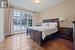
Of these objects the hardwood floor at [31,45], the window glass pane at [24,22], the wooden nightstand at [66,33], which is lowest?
→ the hardwood floor at [31,45]

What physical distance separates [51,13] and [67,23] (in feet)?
5.92

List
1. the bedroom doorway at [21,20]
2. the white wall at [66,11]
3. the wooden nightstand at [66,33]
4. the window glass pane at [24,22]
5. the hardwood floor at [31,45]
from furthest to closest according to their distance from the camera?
the window glass pane at [24,22] < the bedroom doorway at [21,20] < the white wall at [66,11] < the wooden nightstand at [66,33] < the hardwood floor at [31,45]

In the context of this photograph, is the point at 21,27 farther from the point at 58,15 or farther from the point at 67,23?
the point at 67,23

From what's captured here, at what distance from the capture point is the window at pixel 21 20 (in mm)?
6770

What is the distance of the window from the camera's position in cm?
677

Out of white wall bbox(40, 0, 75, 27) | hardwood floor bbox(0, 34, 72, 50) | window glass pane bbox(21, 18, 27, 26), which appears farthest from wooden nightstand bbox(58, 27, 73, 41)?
window glass pane bbox(21, 18, 27, 26)

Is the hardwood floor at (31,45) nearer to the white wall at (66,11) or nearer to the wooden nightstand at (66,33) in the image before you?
the wooden nightstand at (66,33)

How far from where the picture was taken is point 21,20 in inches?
283

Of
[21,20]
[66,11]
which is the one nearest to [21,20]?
[21,20]

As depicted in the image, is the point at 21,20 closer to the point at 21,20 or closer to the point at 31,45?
the point at 21,20

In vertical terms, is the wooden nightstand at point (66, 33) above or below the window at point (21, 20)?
below

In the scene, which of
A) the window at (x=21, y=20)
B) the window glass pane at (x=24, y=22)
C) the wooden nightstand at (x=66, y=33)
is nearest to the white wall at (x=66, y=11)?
the wooden nightstand at (x=66, y=33)

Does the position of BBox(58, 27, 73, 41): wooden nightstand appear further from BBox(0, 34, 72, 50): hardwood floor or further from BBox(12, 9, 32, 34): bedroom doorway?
BBox(12, 9, 32, 34): bedroom doorway

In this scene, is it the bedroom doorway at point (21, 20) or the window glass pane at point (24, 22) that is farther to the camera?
the window glass pane at point (24, 22)
